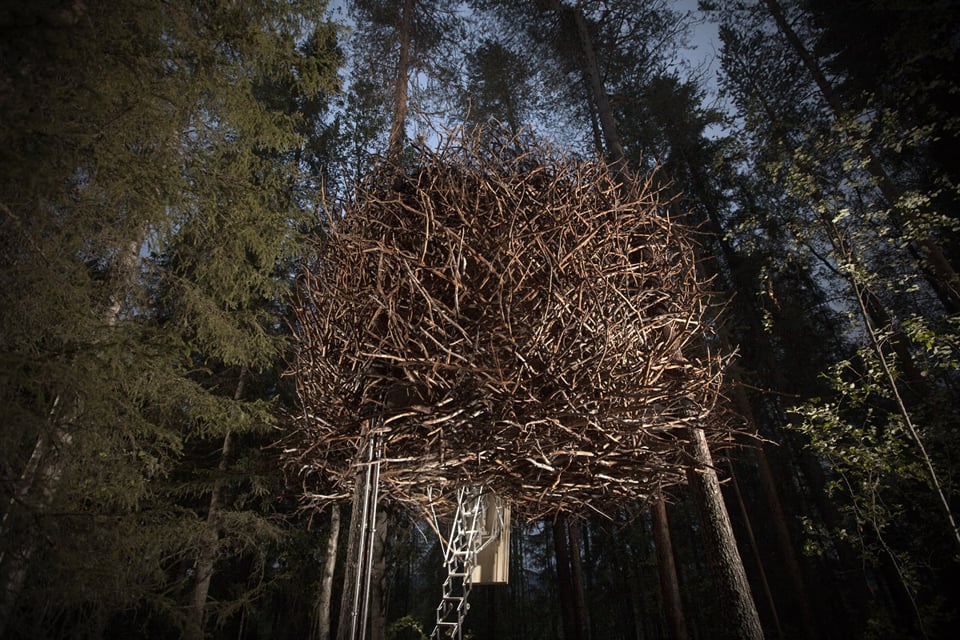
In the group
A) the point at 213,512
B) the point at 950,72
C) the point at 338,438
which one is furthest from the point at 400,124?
the point at 950,72

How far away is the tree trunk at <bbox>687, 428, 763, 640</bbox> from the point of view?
10.2 feet

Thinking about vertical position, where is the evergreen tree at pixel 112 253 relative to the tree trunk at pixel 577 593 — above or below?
above

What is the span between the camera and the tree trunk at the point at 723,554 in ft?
10.2

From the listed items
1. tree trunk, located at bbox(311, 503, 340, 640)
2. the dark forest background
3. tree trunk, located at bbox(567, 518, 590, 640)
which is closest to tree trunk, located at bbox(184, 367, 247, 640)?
the dark forest background

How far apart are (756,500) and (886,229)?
13.2m

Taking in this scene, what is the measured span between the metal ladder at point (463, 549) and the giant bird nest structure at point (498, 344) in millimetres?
198

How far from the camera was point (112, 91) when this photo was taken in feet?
9.06

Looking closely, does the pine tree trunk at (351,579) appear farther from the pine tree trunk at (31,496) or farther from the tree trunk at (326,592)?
the tree trunk at (326,592)

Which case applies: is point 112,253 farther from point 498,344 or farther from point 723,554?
point 723,554

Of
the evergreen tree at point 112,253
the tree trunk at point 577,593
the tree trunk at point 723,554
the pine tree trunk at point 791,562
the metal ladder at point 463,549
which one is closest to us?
the evergreen tree at point 112,253

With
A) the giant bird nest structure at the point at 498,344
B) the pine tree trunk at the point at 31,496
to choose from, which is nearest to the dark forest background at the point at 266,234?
the pine tree trunk at the point at 31,496

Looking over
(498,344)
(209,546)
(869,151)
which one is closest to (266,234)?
(498,344)

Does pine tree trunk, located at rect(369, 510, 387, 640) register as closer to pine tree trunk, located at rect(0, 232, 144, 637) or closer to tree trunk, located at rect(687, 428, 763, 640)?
pine tree trunk, located at rect(0, 232, 144, 637)

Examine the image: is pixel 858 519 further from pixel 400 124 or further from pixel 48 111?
pixel 48 111
